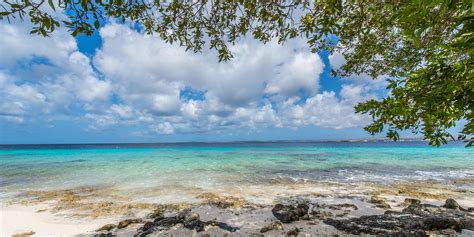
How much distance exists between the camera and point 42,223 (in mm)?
7066

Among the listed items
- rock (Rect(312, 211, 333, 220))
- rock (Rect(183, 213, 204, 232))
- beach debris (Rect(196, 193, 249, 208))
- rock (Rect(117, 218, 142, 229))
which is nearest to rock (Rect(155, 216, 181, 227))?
rock (Rect(183, 213, 204, 232))

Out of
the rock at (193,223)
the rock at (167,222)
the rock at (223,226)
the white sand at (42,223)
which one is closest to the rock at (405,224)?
the rock at (223,226)

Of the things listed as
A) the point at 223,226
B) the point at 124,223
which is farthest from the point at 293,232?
the point at 124,223

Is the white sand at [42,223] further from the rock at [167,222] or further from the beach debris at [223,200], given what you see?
the beach debris at [223,200]

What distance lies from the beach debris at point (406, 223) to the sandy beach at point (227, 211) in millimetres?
43

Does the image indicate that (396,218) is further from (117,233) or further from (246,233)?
(117,233)

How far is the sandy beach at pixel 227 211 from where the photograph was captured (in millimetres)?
5625

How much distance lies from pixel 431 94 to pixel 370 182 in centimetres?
1231

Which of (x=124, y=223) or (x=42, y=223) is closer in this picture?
(x=124, y=223)

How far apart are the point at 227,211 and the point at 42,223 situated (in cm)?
593

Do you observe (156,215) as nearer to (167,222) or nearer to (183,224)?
(167,222)

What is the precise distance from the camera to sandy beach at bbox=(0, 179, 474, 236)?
562 cm

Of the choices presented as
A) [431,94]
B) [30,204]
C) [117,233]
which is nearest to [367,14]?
[431,94]

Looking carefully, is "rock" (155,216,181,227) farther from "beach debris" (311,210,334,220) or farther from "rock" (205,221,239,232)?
"beach debris" (311,210,334,220)
